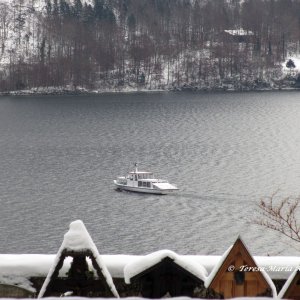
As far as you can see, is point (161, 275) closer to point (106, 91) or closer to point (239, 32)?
point (106, 91)

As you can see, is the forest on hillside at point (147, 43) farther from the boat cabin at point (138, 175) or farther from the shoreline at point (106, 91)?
the boat cabin at point (138, 175)

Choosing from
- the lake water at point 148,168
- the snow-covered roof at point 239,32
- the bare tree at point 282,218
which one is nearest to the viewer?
the bare tree at point 282,218

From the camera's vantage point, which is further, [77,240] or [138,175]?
[138,175]

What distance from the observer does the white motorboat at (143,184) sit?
54.0 metres

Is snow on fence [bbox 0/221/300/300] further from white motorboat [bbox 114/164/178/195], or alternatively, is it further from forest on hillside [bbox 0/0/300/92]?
forest on hillside [bbox 0/0/300/92]

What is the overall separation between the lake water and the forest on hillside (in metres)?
34.2

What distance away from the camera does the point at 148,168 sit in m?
65.2

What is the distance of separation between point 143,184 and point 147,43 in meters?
120

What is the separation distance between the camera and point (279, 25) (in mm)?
181750

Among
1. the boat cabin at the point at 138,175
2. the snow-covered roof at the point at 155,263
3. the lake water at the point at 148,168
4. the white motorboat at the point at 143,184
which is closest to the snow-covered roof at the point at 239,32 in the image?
the lake water at the point at 148,168

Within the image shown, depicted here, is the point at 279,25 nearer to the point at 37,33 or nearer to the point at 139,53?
the point at 139,53

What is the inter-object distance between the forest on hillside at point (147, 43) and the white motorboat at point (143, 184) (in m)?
101

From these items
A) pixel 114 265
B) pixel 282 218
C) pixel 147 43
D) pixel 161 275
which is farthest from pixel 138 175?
pixel 147 43

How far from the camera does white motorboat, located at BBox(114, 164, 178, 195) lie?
5400cm
